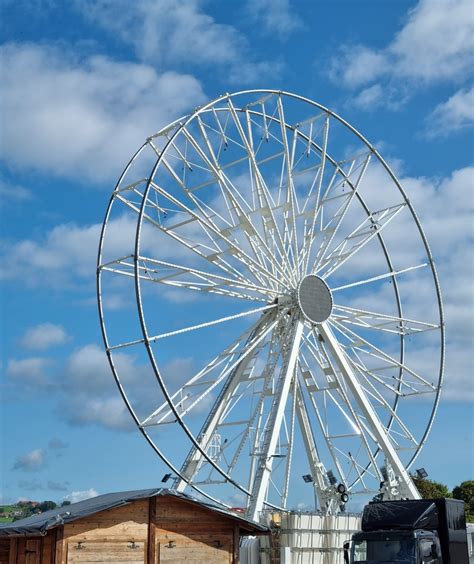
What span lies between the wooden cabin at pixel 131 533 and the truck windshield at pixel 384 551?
2549 mm

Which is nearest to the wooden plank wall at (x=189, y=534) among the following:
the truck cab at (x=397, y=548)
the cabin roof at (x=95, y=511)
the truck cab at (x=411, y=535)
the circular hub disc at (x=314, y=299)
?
the cabin roof at (x=95, y=511)

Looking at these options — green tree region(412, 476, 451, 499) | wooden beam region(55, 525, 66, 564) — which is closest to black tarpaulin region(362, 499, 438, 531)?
wooden beam region(55, 525, 66, 564)

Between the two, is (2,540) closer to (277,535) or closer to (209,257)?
(277,535)

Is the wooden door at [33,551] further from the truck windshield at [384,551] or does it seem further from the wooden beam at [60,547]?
the truck windshield at [384,551]

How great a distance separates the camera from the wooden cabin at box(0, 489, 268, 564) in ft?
63.5

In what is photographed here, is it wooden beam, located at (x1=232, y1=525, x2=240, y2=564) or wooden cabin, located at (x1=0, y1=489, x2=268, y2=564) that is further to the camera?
wooden beam, located at (x1=232, y1=525, x2=240, y2=564)

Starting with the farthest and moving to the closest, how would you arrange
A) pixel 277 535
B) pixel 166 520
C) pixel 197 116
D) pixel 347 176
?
pixel 347 176 < pixel 197 116 < pixel 277 535 < pixel 166 520

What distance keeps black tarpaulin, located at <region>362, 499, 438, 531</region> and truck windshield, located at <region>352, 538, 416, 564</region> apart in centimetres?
50

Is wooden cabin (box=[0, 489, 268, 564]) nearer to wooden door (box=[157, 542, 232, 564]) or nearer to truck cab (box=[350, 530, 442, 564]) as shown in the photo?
wooden door (box=[157, 542, 232, 564])

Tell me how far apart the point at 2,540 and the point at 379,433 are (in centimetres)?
1643

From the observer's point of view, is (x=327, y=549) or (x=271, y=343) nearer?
(x=327, y=549)

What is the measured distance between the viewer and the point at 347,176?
37594mm

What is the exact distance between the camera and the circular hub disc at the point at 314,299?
32.4 m

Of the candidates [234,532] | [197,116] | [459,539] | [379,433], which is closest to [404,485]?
[379,433]
